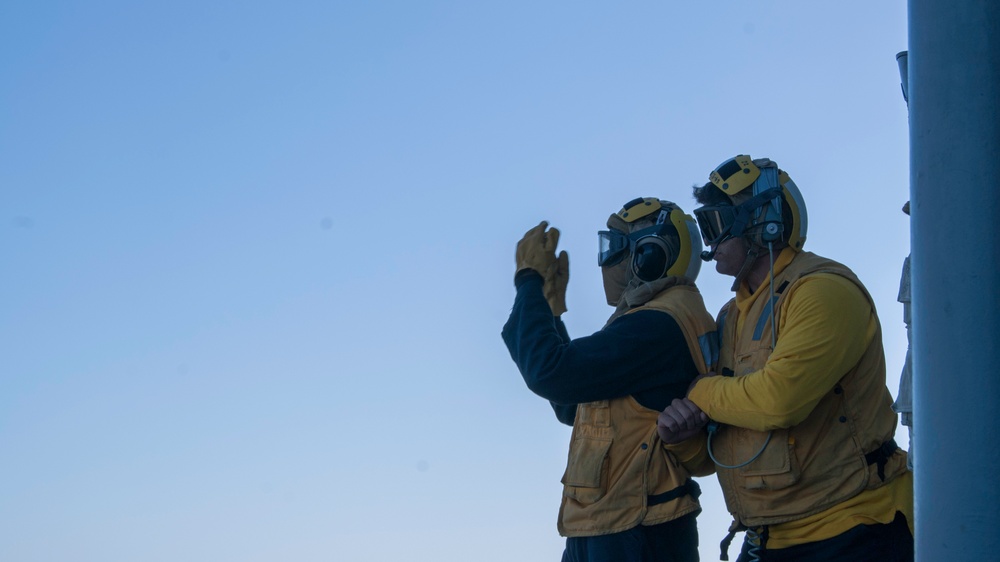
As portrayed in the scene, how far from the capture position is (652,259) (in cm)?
588

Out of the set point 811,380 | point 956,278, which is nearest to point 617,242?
point 811,380

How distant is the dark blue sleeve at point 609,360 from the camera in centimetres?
527

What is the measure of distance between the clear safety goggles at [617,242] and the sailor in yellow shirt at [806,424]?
79 cm

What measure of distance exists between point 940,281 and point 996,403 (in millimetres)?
265

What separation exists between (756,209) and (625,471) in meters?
1.31

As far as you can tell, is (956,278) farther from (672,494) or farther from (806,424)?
(672,494)

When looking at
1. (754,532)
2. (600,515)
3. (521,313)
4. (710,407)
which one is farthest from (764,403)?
(521,313)

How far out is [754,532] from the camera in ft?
16.5

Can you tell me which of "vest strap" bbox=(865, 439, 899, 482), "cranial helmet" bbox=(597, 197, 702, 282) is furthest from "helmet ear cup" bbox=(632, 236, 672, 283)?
"vest strap" bbox=(865, 439, 899, 482)

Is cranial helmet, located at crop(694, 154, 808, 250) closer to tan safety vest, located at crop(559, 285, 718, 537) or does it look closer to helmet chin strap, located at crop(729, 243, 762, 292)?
helmet chin strap, located at crop(729, 243, 762, 292)

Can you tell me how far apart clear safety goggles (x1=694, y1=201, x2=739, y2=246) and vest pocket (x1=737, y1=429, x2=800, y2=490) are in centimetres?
92

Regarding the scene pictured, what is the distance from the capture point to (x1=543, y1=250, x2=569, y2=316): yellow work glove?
6035 millimetres

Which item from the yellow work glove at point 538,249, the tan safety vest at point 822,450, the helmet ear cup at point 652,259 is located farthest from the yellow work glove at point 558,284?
the tan safety vest at point 822,450

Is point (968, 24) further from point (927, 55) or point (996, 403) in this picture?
point (996, 403)
